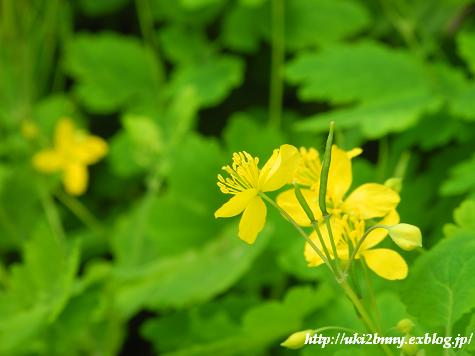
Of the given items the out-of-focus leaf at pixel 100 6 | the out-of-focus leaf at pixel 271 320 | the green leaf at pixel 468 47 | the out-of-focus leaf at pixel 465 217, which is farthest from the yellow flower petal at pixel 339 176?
the out-of-focus leaf at pixel 100 6

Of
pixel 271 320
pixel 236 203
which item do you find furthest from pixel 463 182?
pixel 236 203

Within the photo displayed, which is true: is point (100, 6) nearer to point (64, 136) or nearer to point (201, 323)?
point (64, 136)

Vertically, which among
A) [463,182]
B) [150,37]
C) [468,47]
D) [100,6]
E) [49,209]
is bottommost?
[463,182]

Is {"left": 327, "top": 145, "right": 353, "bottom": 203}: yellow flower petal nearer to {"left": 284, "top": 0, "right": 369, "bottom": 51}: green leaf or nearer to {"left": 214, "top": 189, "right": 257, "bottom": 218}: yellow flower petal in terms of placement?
{"left": 214, "top": 189, "right": 257, "bottom": 218}: yellow flower petal

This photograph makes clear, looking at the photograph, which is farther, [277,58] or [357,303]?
[277,58]

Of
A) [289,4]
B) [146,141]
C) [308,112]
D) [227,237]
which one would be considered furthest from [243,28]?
[227,237]

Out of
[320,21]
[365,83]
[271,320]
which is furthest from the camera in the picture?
[320,21]
